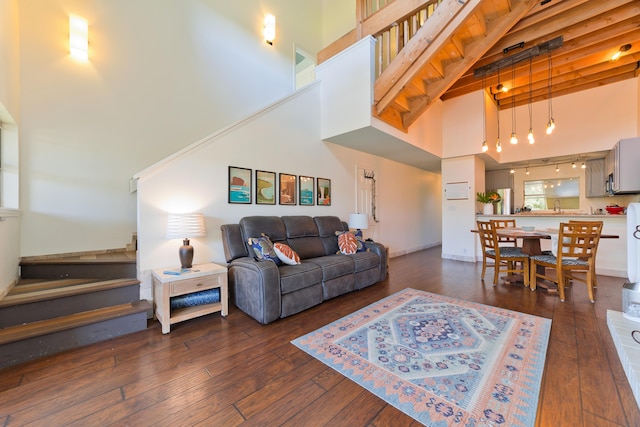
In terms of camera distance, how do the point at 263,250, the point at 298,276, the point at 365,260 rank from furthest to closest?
the point at 365,260, the point at 263,250, the point at 298,276

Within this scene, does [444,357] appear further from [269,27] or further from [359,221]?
[269,27]

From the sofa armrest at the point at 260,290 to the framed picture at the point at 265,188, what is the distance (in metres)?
1.19

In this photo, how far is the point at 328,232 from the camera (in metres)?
4.04

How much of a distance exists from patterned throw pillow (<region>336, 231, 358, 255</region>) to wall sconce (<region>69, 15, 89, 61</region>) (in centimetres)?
405

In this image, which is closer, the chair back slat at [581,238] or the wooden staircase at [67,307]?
the wooden staircase at [67,307]

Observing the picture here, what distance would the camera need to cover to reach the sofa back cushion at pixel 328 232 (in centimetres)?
390

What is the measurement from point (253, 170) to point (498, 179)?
723cm

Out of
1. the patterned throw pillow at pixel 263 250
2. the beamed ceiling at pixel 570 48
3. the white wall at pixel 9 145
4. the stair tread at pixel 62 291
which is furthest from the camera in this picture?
the beamed ceiling at pixel 570 48

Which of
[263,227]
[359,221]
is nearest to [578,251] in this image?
[359,221]

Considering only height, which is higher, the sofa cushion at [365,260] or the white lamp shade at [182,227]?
the white lamp shade at [182,227]

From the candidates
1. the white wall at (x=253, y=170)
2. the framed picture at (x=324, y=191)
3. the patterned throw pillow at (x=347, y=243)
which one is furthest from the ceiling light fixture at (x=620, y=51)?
the patterned throw pillow at (x=347, y=243)

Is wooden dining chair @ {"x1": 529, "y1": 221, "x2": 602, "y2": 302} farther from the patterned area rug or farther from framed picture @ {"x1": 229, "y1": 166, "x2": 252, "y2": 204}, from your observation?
framed picture @ {"x1": 229, "y1": 166, "x2": 252, "y2": 204}

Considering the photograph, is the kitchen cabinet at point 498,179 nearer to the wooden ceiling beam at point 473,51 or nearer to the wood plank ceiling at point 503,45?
the wood plank ceiling at point 503,45

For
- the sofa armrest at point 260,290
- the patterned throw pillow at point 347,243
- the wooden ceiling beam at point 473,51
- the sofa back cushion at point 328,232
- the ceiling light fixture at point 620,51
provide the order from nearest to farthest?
the sofa armrest at point 260,290, the wooden ceiling beam at point 473,51, the patterned throw pillow at point 347,243, the sofa back cushion at point 328,232, the ceiling light fixture at point 620,51
